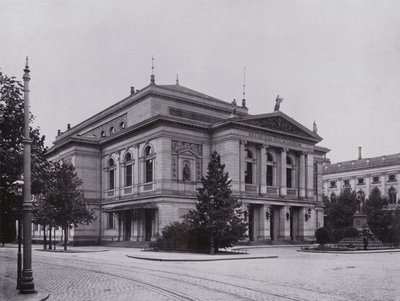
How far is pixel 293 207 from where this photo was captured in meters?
55.7

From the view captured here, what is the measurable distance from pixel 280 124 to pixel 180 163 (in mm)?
12623

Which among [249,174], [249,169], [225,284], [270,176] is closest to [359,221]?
[270,176]

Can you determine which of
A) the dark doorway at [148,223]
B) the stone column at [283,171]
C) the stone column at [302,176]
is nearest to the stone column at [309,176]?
the stone column at [302,176]

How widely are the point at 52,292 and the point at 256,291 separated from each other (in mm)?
6065

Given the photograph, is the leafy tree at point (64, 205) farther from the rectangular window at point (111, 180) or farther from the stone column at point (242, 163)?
the stone column at point (242, 163)

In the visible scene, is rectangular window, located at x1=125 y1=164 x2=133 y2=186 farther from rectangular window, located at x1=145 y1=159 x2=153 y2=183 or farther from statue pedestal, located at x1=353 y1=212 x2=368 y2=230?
statue pedestal, located at x1=353 y1=212 x2=368 y2=230

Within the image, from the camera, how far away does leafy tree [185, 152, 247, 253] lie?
34.0 m

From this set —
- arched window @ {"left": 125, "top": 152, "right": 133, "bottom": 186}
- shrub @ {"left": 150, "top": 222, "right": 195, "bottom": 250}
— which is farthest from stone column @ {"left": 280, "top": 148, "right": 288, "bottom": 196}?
shrub @ {"left": 150, "top": 222, "right": 195, "bottom": 250}

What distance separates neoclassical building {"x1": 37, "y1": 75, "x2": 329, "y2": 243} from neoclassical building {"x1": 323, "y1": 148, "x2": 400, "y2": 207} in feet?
119

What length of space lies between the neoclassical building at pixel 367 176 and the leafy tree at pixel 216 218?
57828mm

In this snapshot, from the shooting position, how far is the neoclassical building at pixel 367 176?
A: 9338 centimetres

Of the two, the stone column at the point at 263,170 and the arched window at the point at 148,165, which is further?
the stone column at the point at 263,170

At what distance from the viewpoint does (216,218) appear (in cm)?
3416

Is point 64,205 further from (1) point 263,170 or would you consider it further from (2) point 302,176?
(2) point 302,176
